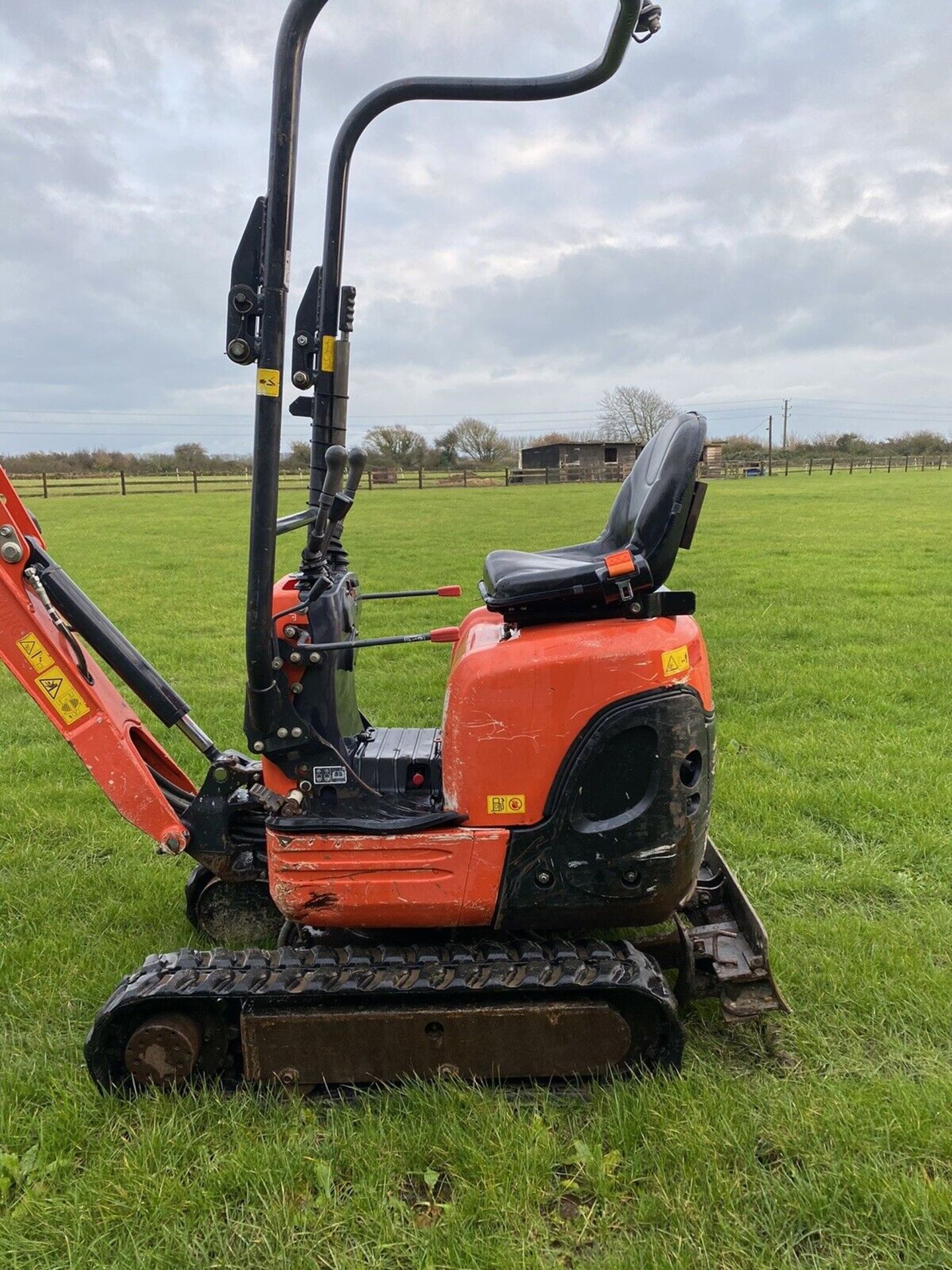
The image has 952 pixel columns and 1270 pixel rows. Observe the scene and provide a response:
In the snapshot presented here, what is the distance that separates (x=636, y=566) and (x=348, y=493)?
0.94 metres

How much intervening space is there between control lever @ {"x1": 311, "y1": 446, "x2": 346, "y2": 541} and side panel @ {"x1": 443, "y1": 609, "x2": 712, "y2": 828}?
2.09 ft

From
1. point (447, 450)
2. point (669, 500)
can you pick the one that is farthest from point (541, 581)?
point (447, 450)

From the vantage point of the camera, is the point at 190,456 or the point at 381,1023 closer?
the point at 381,1023

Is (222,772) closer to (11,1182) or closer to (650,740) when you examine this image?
(11,1182)

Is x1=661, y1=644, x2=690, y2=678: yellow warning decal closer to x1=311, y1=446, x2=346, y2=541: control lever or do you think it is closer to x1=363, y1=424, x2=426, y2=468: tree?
x1=311, y1=446, x2=346, y2=541: control lever

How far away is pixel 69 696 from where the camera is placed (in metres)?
2.91

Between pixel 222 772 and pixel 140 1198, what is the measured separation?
130cm

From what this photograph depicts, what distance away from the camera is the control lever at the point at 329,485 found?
2.43m

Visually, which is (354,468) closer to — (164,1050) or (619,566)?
(619,566)

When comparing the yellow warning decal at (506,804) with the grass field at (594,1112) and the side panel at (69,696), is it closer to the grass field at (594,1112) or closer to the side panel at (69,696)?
the grass field at (594,1112)

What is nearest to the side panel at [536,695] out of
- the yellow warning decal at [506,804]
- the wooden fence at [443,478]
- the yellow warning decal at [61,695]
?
the yellow warning decal at [506,804]

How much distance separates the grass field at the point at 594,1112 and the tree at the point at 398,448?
49109mm

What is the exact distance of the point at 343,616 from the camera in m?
3.00

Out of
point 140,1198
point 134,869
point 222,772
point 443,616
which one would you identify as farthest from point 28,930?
point 443,616
